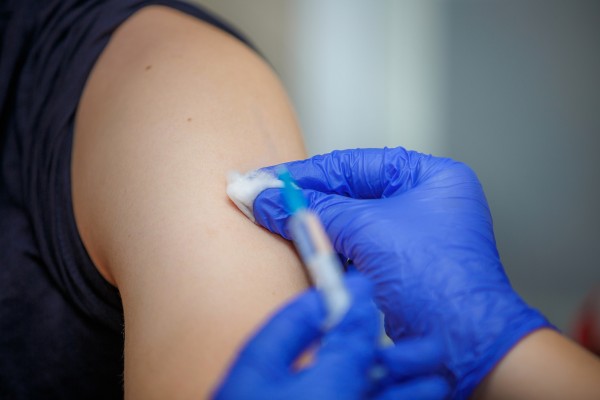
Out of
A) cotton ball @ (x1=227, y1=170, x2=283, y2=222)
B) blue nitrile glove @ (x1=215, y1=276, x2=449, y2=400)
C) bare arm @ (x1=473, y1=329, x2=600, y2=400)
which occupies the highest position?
cotton ball @ (x1=227, y1=170, x2=283, y2=222)

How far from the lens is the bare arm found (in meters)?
0.60

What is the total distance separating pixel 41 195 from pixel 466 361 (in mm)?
652

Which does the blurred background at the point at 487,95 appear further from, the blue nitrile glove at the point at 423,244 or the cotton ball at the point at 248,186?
the cotton ball at the point at 248,186

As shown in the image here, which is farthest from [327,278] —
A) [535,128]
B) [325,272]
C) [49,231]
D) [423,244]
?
[535,128]

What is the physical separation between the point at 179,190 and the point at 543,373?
18.5 inches

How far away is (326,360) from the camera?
1.63 feet

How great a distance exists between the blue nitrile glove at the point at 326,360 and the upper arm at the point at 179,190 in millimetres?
129

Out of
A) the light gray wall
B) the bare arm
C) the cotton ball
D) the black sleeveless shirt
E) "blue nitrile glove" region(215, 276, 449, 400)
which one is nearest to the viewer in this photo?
"blue nitrile glove" region(215, 276, 449, 400)

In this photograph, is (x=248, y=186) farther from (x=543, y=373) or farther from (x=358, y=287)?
(x=543, y=373)

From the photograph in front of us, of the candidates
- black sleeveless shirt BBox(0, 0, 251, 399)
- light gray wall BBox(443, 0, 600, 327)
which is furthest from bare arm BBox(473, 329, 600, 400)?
light gray wall BBox(443, 0, 600, 327)

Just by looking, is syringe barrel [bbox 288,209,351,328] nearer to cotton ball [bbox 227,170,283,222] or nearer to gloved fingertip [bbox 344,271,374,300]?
gloved fingertip [bbox 344,271,374,300]

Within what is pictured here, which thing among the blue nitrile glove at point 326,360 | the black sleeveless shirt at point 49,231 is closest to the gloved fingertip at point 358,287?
the blue nitrile glove at point 326,360

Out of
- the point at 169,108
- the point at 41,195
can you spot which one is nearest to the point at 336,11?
the point at 169,108

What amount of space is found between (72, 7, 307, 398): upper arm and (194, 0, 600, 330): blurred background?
579 millimetres
